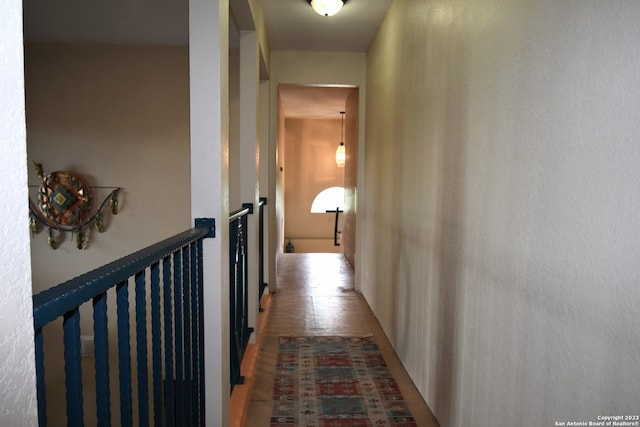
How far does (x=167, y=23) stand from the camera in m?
3.78

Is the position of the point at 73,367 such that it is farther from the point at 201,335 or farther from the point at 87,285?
the point at 201,335

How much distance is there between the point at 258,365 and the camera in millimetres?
3043

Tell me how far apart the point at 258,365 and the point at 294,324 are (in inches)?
34.5

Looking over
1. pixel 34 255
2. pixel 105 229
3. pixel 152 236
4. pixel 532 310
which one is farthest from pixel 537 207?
pixel 34 255

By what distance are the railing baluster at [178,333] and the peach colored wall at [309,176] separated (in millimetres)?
9032

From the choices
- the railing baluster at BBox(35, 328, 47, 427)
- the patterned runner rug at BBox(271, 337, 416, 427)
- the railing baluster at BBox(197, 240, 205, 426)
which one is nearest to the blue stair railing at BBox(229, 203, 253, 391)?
the patterned runner rug at BBox(271, 337, 416, 427)

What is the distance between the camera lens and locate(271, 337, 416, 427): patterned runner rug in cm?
235

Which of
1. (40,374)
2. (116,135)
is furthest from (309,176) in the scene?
(40,374)

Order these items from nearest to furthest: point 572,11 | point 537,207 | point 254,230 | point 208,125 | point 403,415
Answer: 1. point 572,11
2. point 537,207
3. point 208,125
4. point 403,415
5. point 254,230

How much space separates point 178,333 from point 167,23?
126 inches

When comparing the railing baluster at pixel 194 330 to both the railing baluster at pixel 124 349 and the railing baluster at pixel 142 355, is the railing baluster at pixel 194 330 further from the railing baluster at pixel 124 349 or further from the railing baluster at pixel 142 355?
the railing baluster at pixel 124 349

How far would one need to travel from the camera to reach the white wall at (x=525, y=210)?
3.12ft

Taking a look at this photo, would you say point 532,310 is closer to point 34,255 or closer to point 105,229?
point 105,229

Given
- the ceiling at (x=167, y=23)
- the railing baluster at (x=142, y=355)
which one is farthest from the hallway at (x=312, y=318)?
the ceiling at (x=167, y=23)
